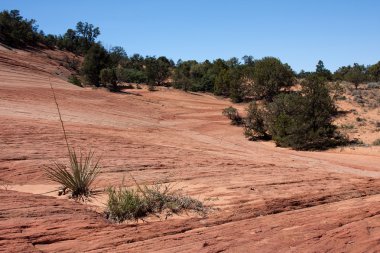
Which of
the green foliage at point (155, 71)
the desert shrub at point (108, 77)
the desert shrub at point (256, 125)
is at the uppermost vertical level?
the green foliage at point (155, 71)

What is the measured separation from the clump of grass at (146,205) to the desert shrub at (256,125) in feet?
66.8

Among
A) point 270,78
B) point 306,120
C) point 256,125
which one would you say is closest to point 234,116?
point 256,125

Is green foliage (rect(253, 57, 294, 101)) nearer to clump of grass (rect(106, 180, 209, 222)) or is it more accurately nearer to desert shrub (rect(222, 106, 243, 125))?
desert shrub (rect(222, 106, 243, 125))

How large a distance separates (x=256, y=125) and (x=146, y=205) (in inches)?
853

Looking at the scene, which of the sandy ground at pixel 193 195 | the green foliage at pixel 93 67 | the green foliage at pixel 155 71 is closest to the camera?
the sandy ground at pixel 193 195

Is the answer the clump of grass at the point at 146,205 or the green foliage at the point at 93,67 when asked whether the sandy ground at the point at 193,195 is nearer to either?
the clump of grass at the point at 146,205

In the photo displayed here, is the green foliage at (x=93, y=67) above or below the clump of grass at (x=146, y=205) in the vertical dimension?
above

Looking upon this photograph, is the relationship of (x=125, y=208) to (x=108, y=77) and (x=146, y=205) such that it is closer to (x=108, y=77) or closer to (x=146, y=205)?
(x=146, y=205)

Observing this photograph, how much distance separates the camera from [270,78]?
41219mm

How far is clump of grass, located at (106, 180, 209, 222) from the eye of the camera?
6184 mm

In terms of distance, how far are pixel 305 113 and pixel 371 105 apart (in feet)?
43.0

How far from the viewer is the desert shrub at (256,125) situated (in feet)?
89.5

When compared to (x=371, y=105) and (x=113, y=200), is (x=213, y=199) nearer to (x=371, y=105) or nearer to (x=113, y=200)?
(x=113, y=200)

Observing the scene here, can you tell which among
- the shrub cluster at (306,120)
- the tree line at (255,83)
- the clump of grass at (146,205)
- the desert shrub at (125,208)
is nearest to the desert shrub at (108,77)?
the tree line at (255,83)
